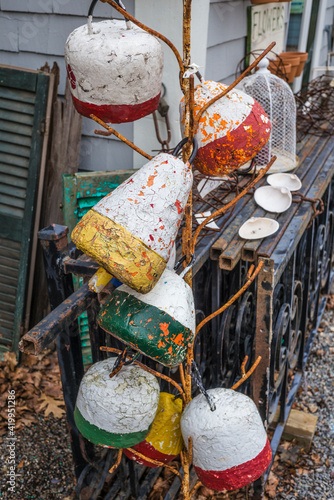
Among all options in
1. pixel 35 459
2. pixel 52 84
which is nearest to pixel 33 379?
pixel 35 459

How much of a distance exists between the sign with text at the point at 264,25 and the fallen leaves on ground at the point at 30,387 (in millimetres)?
2859

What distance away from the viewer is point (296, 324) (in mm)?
2861

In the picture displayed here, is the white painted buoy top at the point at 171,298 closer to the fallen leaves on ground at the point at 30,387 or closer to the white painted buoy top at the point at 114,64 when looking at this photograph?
the white painted buoy top at the point at 114,64

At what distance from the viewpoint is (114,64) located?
110 centimetres

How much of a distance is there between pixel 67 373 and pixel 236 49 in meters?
2.81

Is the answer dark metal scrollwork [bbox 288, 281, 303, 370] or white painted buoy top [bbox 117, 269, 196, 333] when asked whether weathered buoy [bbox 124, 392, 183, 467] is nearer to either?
white painted buoy top [bbox 117, 269, 196, 333]

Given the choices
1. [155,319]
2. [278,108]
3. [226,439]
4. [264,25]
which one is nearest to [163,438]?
[226,439]

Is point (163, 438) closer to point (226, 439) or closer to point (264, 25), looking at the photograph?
point (226, 439)

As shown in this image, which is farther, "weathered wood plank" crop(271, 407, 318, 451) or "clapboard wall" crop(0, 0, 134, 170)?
"clapboard wall" crop(0, 0, 134, 170)

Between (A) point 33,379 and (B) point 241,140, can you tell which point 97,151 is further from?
(B) point 241,140

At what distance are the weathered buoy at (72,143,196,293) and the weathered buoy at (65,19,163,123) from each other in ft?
0.70

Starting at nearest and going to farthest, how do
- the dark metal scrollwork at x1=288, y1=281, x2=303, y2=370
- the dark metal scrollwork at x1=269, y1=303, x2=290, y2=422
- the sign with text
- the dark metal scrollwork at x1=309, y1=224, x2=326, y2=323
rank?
the dark metal scrollwork at x1=269, y1=303, x2=290, y2=422 → the dark metal scrollwork at x1=288, y1=281, x2=303, y2=370 → the dark metal scrollwork at x1=309, y1=224, x2=326, y2=323 → the sign with text

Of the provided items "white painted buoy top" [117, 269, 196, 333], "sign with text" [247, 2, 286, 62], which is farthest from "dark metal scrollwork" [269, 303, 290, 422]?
"sign with text" [247, 2, 286, 62]

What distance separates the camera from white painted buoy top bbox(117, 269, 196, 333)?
1.08 metres
